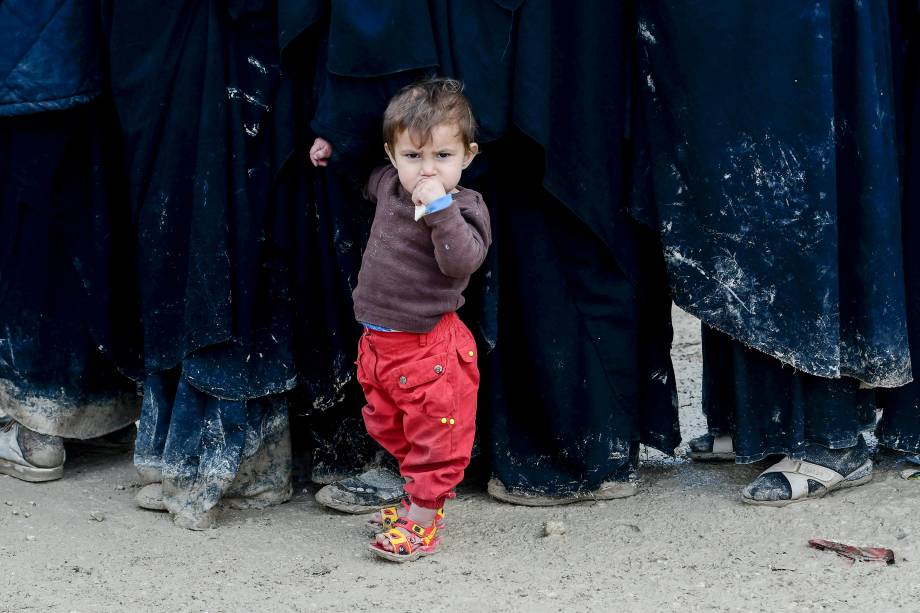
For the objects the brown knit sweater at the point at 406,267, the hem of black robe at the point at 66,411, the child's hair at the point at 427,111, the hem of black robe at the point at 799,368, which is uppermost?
the child's hair at the point at 427,111

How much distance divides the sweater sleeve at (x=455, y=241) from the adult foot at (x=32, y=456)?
1.47m

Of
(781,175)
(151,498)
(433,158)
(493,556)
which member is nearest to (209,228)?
(433,158)

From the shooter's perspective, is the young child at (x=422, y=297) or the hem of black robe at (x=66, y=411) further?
the hem of black robe at (x=66, y=411)

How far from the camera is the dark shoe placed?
351cm

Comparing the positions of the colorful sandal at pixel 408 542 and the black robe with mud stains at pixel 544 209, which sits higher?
the black robe with mud stains at pixel 544 209

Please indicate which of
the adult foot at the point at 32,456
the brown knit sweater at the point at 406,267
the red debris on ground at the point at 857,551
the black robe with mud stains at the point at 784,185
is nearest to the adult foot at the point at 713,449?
the black robe with mud stains at the point at 784,185

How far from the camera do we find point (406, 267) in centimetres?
303

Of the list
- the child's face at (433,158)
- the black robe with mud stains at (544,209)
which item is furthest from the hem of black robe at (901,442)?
the child's face at (433,158)

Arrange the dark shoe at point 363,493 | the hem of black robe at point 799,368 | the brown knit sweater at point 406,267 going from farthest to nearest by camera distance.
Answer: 1. the dark shoe at point 363,493
2. the hem of black robe at point 799,368
3. the brown knit sweater at point 406,267

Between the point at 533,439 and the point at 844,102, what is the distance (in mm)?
1214

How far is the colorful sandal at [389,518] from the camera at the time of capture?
3217 millimetres

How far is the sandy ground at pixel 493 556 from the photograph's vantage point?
295 cm

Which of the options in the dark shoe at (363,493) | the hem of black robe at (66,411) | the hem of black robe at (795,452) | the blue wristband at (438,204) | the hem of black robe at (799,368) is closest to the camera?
the blue wristband at (438,204)

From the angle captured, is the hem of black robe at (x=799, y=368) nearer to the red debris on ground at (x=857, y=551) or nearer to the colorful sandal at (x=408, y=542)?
the red debris on ground at (x=857, y=551)
